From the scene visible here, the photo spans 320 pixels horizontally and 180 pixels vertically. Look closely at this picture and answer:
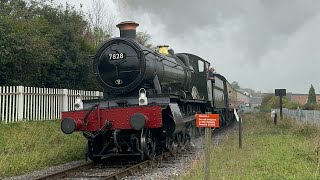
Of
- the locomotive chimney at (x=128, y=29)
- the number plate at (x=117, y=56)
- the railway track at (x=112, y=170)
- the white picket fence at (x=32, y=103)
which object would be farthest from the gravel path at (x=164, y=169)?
the white picket fence at (x=32, y=103)

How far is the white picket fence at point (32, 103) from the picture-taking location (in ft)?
44.6

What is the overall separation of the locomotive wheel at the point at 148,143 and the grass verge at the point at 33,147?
2383 millimetres

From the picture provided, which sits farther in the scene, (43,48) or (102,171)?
(43,48)

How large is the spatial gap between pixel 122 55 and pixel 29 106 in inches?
251

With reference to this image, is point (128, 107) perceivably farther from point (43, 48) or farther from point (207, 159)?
point (43, 48)

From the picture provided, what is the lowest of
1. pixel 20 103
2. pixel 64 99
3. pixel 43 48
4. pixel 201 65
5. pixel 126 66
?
pixel 20 103

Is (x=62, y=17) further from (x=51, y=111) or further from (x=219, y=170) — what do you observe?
(x=219, y=170)

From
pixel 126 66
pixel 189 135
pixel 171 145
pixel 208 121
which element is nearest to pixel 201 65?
pixel 189 135

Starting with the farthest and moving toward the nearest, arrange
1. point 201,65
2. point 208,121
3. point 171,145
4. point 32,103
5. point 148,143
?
point 201,65, point 32,103, point 171,145, point 148,143, point 208,121

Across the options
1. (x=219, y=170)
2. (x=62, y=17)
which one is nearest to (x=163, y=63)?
(x=219, y=170)

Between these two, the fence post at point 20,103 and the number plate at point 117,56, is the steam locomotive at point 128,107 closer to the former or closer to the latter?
the number plate at point 117,56

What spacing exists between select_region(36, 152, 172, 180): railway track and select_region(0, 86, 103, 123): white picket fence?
5246mm

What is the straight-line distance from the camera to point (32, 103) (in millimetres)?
14969

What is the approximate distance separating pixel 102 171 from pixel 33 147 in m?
3.06
